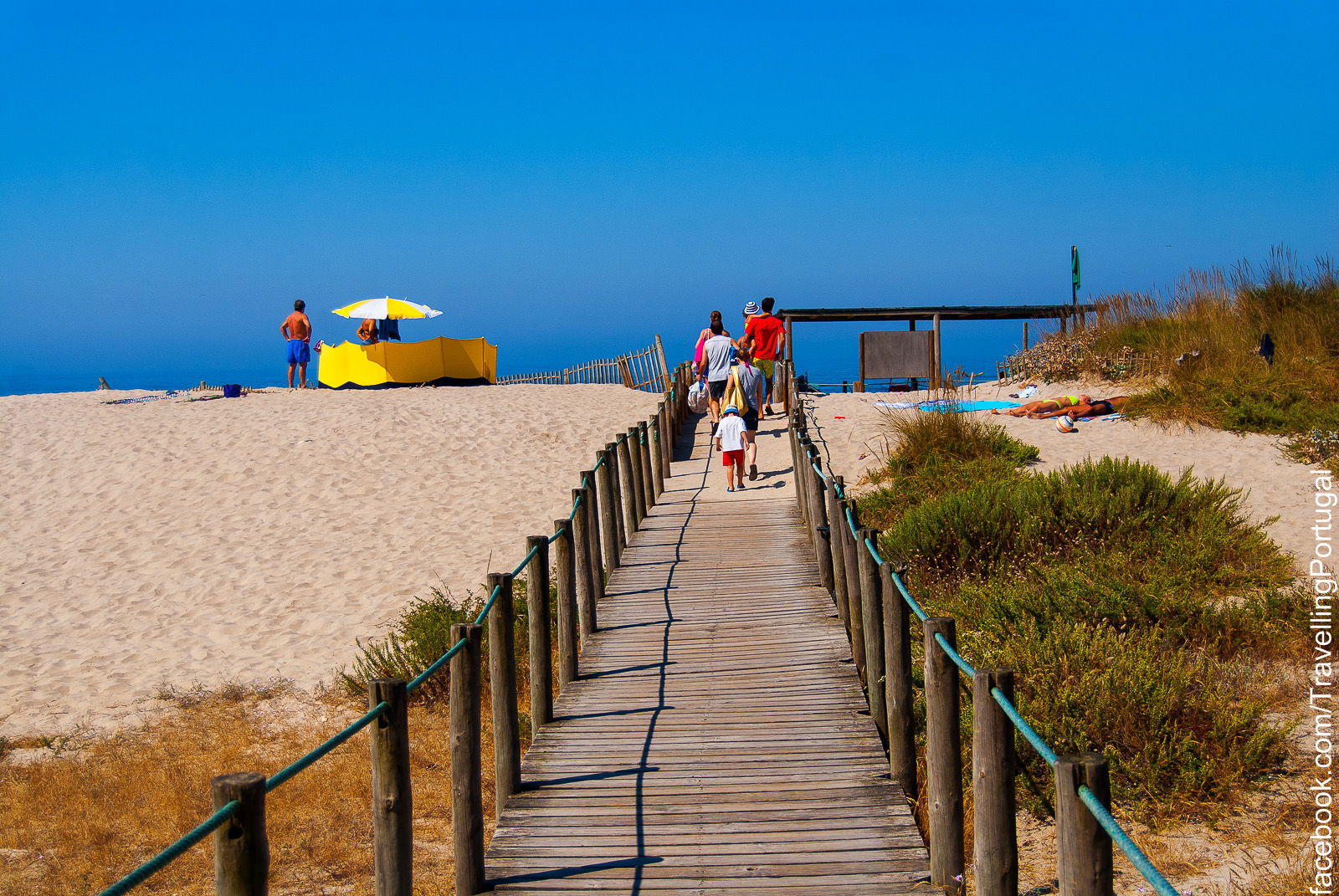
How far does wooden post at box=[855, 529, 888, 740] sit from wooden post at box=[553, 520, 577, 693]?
1.80 metres

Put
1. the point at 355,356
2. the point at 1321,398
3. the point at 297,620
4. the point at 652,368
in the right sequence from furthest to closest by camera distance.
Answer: the point at 652,368, the point at 355,356, the point at 1321,398, the point at 297,620

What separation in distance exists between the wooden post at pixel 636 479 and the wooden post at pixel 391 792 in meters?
6.73

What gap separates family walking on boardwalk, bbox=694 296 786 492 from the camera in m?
11.7

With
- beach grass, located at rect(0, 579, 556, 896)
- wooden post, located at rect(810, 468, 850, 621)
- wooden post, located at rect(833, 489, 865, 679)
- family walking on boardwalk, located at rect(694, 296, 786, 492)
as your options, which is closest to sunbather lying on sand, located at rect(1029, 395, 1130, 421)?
family walking on boardwalk, located at rect(694, 296, 786, 492)

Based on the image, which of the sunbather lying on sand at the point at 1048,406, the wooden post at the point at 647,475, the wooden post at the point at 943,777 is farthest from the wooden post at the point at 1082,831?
the sunbather lying on sand at the point at 1048,406

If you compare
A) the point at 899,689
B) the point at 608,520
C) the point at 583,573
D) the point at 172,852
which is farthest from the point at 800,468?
the point at 172,852

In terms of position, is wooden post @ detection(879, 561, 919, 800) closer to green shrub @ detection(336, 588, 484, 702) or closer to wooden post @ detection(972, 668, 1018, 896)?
wooden post @ detection(972, 668, 1018, 896)

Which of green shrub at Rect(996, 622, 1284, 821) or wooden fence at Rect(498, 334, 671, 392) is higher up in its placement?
wooden fence at Rect(498, 334, 671, 392)

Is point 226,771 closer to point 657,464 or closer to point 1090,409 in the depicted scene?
point 657,464

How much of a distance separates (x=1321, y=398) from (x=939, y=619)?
12303 millimetres

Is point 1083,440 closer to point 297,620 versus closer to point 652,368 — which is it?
point 297,620

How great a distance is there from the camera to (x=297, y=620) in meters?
10.5

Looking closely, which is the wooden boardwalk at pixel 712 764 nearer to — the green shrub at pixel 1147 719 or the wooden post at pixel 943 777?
the wooden post at pixel 943 777

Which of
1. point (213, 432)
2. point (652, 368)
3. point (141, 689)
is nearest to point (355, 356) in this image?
point (213, 432)
